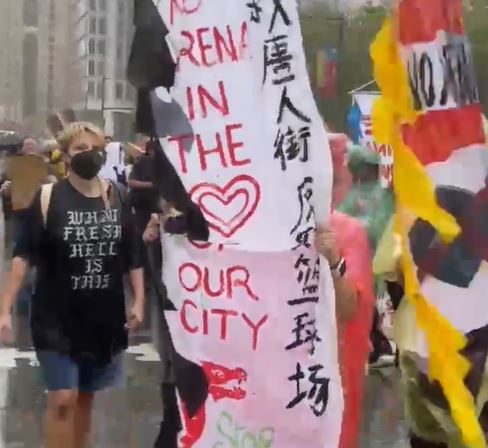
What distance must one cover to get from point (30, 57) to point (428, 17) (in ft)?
154

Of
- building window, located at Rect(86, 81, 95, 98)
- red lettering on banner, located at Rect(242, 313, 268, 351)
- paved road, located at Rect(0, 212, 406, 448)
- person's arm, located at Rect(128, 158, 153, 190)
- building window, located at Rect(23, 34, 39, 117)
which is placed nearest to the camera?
red lettering on banner, located at Rect(242, 313, 268, 351)

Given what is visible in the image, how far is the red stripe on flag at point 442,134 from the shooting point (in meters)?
3.57

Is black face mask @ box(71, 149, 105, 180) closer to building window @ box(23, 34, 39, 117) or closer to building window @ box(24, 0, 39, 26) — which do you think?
building window @ box(23, 34, 39, 117)

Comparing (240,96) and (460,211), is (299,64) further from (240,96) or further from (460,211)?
(460,211)

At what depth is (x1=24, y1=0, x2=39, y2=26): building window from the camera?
4575 centimetres

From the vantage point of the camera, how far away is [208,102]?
11.3 feet

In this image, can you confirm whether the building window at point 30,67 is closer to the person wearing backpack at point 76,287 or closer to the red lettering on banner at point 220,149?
the person wearing backpack at point 76,287

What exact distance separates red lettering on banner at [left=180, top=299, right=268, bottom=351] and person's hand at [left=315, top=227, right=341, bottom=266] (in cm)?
24

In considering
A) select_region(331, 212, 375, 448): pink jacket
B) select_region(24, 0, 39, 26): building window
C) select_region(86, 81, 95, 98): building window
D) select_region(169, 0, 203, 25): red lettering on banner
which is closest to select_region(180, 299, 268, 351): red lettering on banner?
select_region(331, 212, 375, 448): pink jacket

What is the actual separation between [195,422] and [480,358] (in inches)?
32.2

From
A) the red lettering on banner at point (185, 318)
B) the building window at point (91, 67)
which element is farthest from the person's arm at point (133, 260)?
the building window at point (91, 67)

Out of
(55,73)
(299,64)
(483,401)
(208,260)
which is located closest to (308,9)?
(299,64)

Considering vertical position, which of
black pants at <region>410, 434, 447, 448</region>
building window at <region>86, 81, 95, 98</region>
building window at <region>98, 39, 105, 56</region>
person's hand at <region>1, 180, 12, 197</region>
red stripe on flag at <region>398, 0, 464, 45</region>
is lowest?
black pants at <region>410, 434, 447, 448</region>

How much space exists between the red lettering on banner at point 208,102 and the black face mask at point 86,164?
5.84 ft
